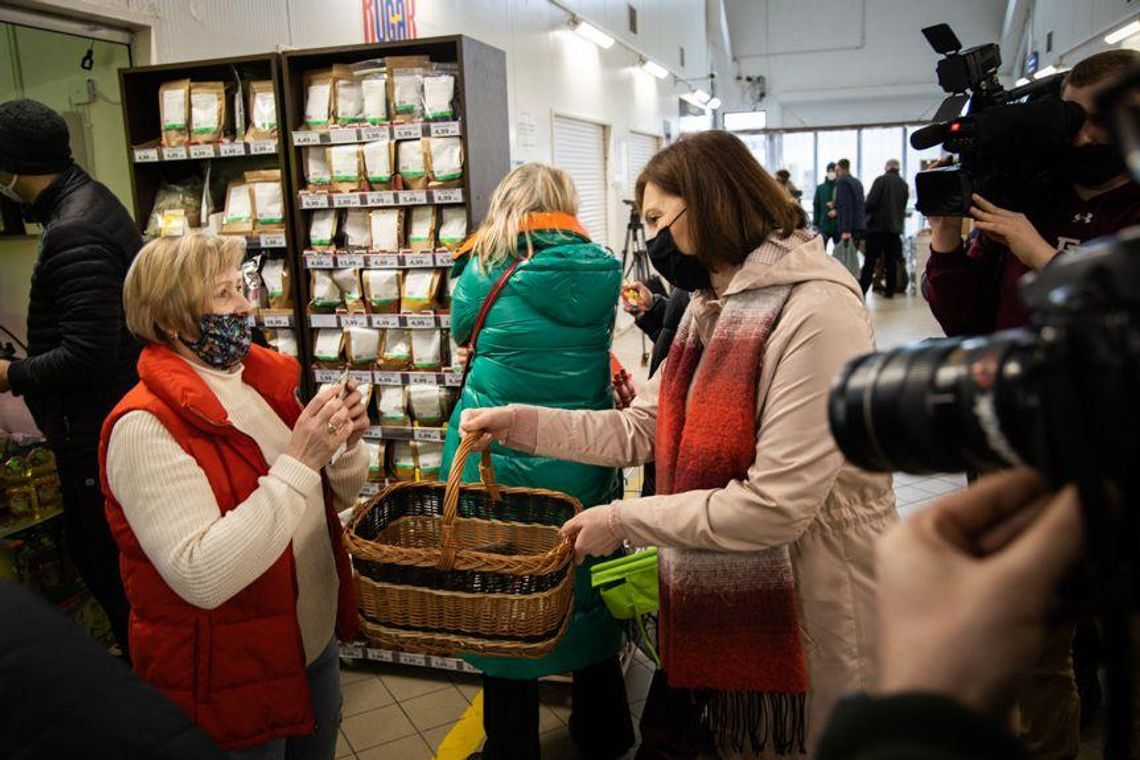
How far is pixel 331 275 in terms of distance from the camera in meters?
3.55

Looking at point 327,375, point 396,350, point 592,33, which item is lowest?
point 327,375

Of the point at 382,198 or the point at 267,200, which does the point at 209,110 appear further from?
the point at 382,198

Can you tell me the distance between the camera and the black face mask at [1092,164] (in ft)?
7.12

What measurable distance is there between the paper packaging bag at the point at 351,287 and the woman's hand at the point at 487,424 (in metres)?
1.64

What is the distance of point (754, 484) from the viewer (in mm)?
1614

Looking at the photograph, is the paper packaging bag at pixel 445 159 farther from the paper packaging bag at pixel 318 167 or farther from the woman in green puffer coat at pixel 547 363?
the woman in green puffer coat at pixel 547 363

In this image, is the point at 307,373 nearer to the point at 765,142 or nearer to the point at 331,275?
the point at 331,275

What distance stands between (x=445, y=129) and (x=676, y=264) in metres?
1.67

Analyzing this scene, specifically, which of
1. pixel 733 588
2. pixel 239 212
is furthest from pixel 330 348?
pixel 733 588

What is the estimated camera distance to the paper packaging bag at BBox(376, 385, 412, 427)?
3582mm

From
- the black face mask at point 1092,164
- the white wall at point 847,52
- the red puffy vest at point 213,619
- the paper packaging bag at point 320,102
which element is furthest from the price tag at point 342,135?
the white wall at point 847,52

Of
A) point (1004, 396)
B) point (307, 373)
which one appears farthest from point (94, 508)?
point (1004, 396)

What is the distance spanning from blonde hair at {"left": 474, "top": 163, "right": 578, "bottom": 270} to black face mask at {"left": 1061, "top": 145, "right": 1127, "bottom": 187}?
136 centimetres

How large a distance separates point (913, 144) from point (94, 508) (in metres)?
2.70
